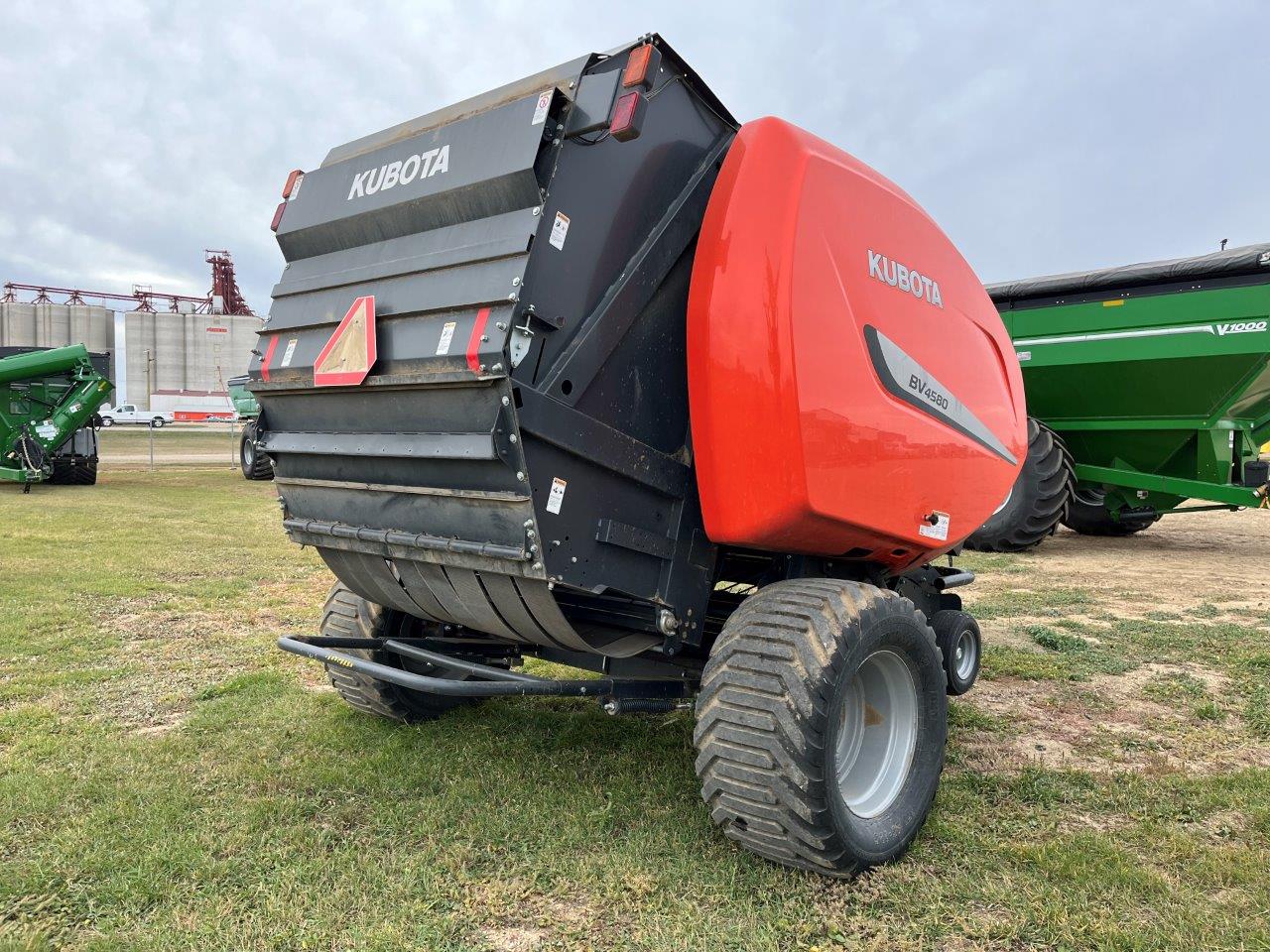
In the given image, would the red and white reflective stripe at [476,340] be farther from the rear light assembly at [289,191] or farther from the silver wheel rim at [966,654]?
the silver wheel rim at [966,654]

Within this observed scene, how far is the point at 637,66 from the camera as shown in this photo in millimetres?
2721

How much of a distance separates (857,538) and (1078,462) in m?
8.26

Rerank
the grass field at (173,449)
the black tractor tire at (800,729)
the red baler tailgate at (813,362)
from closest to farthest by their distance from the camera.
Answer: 1. the black tractor tire at (800,729)
2. the red baler tailgate at (813,362)
3. the grass field at (173,449)

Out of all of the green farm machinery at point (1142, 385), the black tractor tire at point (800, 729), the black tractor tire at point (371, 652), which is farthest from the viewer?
the green farm machinery at point (1142, 385)

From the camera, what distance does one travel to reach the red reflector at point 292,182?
3.60m

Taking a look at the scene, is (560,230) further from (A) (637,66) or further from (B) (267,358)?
(B) (267,358)

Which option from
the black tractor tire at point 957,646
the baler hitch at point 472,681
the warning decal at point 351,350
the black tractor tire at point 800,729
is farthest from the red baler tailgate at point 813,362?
the warning decal at point 351,350

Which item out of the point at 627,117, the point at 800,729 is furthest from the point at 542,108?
the point at 800,729

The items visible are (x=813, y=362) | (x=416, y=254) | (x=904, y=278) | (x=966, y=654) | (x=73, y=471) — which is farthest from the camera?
(x=73, y=471)

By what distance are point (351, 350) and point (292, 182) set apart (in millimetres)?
1055

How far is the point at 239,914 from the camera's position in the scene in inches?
101

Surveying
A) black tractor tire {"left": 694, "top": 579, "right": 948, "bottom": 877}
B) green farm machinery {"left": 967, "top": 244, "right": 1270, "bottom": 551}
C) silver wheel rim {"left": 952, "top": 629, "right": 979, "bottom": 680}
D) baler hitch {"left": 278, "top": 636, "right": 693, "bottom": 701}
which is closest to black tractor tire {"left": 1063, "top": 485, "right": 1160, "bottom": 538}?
green farm machinery {"left": 967, "top": 244, "right": 1270, "bottom": 551}

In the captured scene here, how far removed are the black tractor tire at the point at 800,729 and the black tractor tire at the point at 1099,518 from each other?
8.44 metres

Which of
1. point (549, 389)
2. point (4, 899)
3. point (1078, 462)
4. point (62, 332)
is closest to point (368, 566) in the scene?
point (549, 389)
